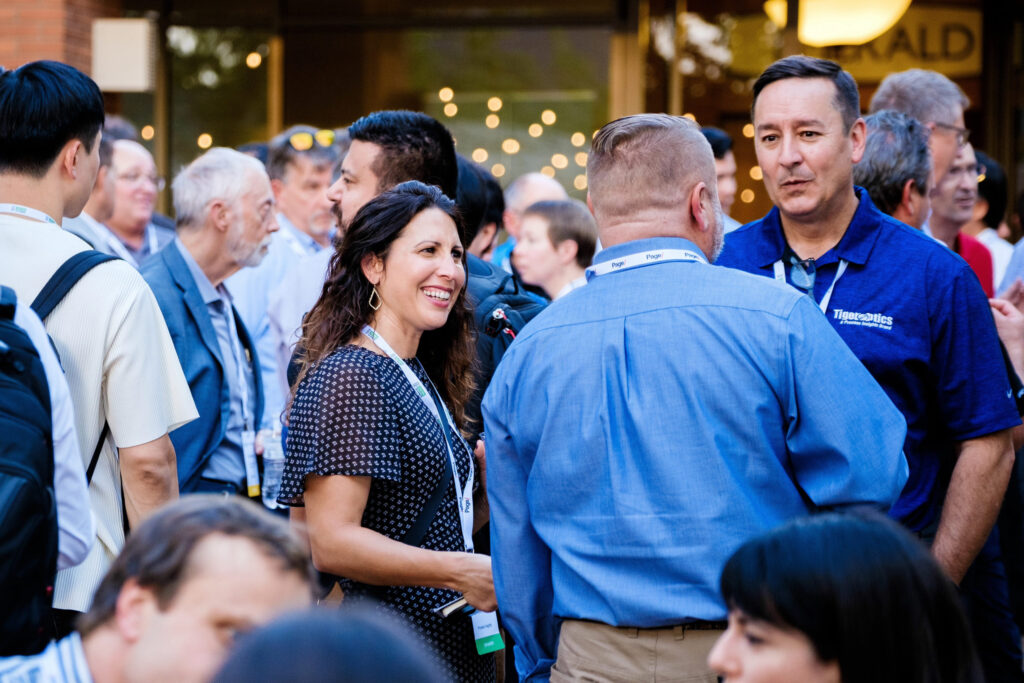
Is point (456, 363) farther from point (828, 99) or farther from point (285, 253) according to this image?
point (285, 253)

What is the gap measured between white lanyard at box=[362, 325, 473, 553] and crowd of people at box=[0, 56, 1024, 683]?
1 cm

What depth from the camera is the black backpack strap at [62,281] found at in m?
3.18

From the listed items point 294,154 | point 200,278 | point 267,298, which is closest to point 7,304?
point 200,278

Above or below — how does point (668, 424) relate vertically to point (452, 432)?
above

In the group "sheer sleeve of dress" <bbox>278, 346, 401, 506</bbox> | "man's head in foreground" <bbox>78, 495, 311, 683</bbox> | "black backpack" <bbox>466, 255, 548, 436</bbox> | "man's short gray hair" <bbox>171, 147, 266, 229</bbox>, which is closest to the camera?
"man's head in foreground" <bbox>78, 495, 311, 683</bbox>

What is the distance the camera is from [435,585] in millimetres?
3174

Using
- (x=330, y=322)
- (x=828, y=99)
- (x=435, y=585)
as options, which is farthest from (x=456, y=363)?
(x=828, y=99)

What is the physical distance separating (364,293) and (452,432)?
48cm

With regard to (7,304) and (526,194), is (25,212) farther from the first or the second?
(526,194)

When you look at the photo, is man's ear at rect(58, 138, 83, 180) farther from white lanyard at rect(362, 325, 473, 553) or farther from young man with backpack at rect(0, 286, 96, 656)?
white lanyard at rect(362, 325, 473, 553)

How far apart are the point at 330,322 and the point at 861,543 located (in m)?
1.90

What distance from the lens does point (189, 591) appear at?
1781 mm

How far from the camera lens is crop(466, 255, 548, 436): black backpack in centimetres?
395

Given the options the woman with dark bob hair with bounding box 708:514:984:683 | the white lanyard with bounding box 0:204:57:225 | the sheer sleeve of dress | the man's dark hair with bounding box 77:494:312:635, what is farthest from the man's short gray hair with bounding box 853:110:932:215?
the man's dark hair with bounding box 77:494:312:635
